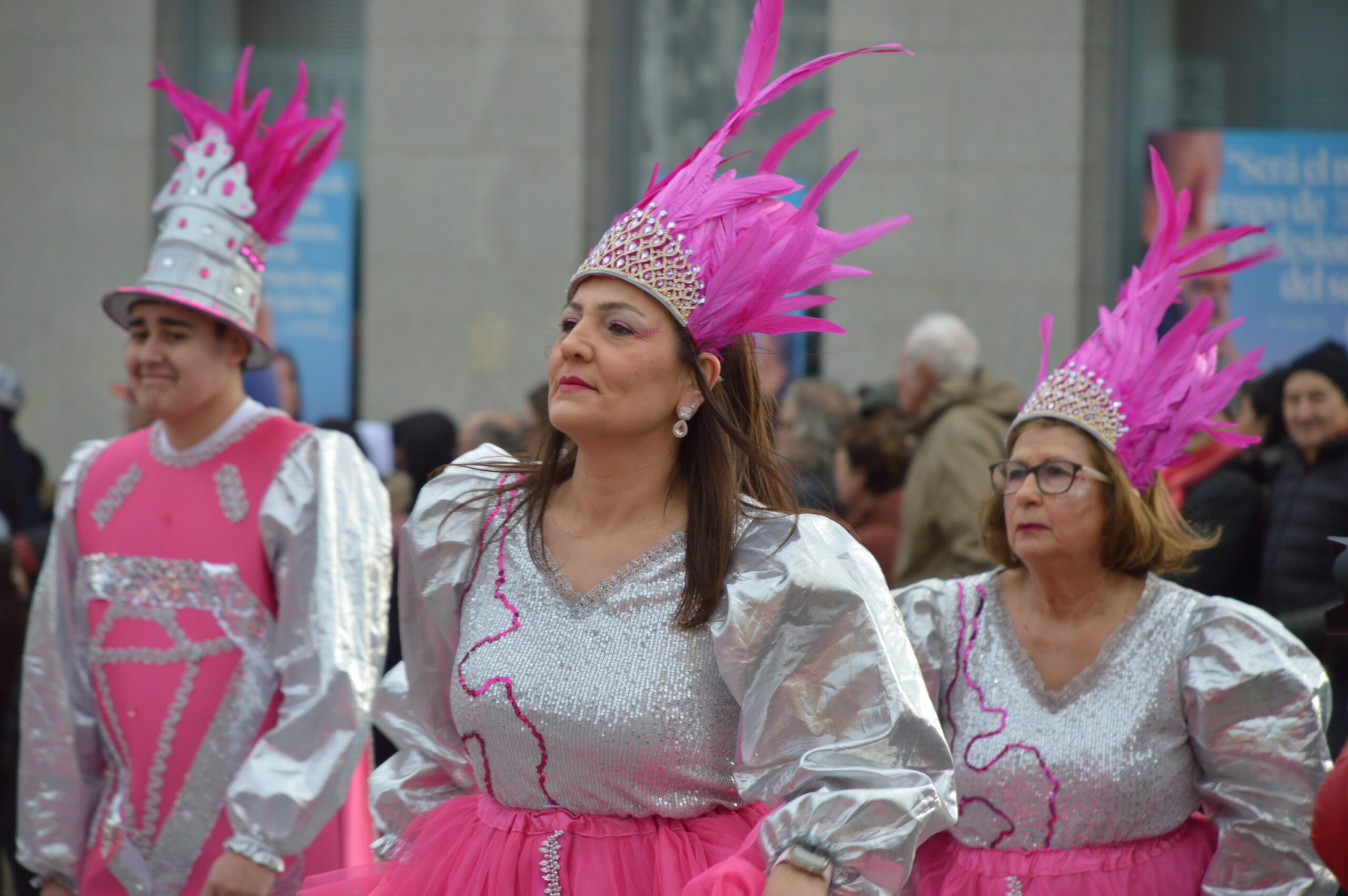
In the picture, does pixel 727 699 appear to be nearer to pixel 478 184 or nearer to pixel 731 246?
pixel 731 246

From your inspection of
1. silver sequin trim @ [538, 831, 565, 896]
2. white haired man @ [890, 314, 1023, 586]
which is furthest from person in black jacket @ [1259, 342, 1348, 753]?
silver sequin trim @ [538, 831, 565, 896]

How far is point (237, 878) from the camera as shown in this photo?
325 cm

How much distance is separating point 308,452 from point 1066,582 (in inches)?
73.6

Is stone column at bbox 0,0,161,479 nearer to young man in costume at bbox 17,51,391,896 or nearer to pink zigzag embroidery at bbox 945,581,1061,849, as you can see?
young man in costume at bbox 17,51,391,896

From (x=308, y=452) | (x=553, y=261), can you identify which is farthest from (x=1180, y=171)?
(x=308, y=452)

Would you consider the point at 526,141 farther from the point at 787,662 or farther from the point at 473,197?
the point at 787,662

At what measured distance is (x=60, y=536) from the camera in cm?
372

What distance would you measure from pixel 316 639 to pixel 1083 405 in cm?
187

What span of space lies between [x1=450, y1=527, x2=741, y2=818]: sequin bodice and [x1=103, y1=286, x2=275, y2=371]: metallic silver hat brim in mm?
1523

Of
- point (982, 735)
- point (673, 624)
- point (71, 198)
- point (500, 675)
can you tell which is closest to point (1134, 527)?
point (982, 735)

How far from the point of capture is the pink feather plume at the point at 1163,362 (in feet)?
11.3

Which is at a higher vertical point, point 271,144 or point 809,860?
point 271,144

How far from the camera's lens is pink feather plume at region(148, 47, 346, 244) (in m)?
3.87

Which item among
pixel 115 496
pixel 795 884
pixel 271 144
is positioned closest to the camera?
pixel 795 884
